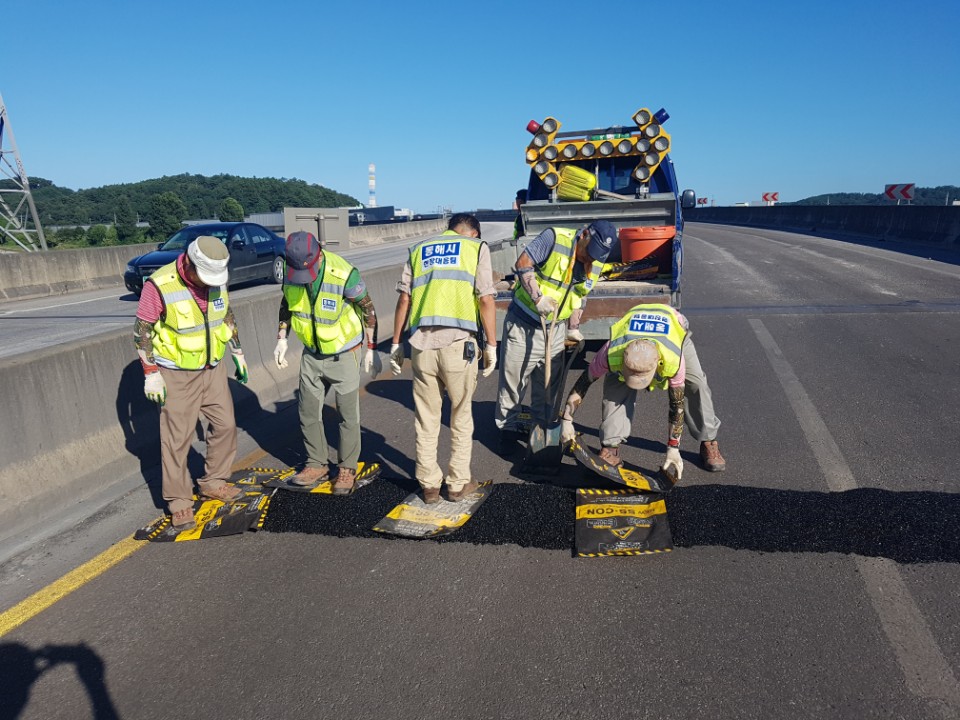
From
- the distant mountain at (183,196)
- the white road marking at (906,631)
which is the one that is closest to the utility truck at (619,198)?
the white road marking at (906,631)

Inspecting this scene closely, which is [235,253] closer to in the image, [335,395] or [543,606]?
[335,395]

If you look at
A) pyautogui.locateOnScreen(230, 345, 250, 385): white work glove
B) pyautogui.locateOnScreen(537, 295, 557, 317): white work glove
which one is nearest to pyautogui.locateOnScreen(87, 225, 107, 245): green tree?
pyautogui.locateOnScreen(230, 345, 250, 385): white work glove

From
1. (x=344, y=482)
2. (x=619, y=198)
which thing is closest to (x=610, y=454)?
(x=344, y=482)

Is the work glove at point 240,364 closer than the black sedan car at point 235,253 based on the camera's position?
Yes

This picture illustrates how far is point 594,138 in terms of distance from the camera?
9.65 metres

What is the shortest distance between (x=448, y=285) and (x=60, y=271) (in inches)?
700

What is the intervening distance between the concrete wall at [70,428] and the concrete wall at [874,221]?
890 inches

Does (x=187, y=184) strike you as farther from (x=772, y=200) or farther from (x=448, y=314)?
(x=448, y=314)

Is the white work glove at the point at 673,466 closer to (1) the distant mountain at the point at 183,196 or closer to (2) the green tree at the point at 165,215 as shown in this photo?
(2) the green tree at the point at 165,215

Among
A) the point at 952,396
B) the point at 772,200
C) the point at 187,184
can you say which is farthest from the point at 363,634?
the point at 187,184

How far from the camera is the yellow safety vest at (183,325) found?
4258 millimetres

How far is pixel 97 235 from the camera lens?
3162 centimetres

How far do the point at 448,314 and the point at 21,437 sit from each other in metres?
2.78

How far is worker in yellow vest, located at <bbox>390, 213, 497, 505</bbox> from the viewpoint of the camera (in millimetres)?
4348
